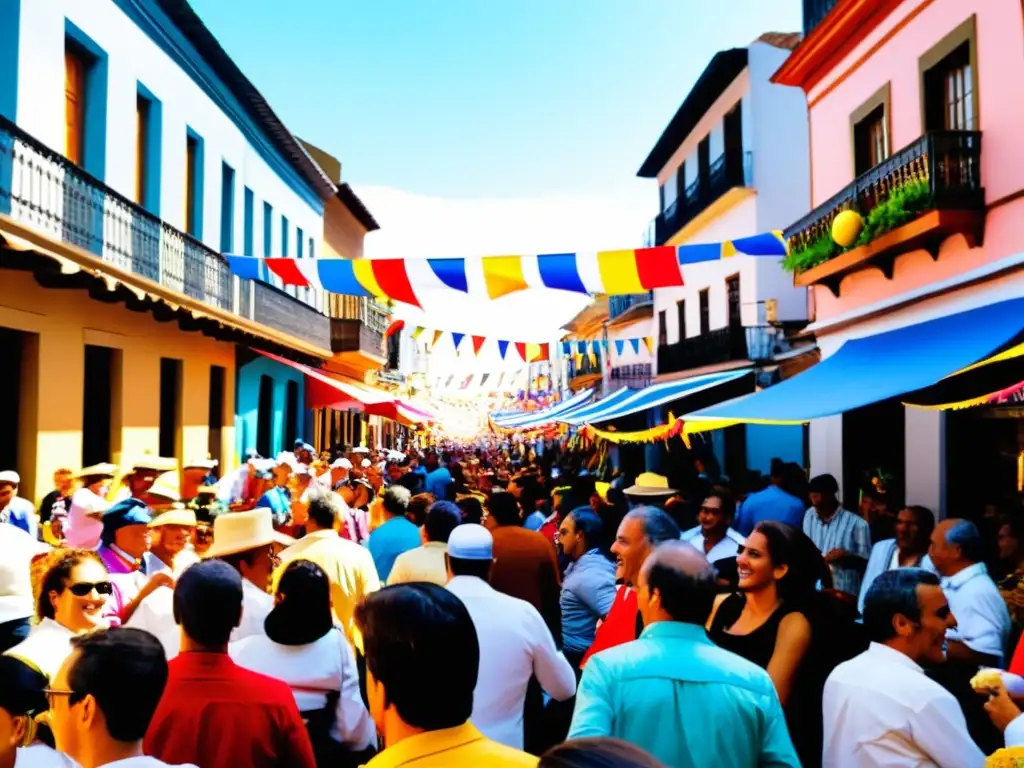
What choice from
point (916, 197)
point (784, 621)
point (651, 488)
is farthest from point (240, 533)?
point (916, 197)

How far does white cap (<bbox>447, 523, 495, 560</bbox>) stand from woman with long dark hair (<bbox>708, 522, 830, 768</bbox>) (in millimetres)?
1015

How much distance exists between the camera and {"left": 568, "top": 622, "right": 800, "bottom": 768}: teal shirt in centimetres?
251

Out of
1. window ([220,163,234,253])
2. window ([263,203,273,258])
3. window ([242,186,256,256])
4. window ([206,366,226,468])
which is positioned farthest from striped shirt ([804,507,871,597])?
window ([263,203,273,258])

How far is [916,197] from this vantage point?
8.95 metres

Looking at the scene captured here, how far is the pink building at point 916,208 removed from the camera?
8445mm

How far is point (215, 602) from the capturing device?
2.97 m

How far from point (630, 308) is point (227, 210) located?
16.8m

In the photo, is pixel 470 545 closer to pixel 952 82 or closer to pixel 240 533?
pixel 240 533

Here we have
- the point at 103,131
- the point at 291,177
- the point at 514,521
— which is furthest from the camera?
the point at 291,177

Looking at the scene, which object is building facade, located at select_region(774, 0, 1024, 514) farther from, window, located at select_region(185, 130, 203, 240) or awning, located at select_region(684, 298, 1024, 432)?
window, located at select_region(185, 130, 203, 240)

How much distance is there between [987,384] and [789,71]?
270 inches

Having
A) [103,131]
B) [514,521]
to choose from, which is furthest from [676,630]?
[103,131]

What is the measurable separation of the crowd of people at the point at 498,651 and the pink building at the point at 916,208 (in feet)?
11.2

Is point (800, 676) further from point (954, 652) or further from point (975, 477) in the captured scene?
point (975, 477)
